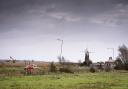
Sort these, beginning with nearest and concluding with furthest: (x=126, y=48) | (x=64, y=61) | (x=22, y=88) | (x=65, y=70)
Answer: (x=22, y=88) → (x=65, y=70) → (x=64, y=61) → (x=126, y=48)

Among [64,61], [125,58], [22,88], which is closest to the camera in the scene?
[22,88]

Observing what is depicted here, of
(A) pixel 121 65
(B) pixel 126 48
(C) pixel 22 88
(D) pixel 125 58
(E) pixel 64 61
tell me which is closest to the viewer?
(C) pixel 22 88

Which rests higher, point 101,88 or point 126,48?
point 126,48

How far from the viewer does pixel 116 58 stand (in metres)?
122

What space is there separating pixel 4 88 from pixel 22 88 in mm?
1947

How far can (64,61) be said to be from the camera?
95.4 m

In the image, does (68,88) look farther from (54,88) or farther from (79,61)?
(79,61)

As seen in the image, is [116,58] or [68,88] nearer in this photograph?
[68,88]

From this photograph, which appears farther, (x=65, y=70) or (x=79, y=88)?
(x=65, y=70)

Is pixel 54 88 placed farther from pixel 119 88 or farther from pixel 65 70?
pixel 65 70

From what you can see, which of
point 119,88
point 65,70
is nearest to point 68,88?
point 119,88

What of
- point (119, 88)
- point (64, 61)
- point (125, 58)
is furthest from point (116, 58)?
point (119, 88)

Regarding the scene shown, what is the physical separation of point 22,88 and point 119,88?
35.5 feet

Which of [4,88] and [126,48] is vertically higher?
[126,48]
